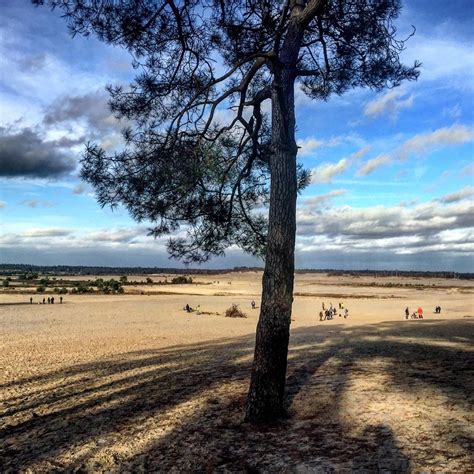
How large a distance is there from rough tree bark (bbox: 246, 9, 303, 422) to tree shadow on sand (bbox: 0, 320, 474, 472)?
1.14ft

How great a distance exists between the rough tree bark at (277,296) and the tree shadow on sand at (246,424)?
0.35m

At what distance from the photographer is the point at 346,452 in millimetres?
4727

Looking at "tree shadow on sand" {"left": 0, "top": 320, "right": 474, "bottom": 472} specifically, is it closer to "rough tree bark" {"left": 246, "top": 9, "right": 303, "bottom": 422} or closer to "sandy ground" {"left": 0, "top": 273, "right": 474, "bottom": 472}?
"sandy ground" {"left": 0, "top": 273, "right": 474, "bottom": 472}

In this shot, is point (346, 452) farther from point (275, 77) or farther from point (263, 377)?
point (275, 77)

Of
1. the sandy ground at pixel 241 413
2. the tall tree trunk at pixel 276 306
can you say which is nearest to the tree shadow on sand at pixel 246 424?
the sandy ground at pixel 241 413

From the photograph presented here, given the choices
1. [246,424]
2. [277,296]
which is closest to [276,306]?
[277,296]

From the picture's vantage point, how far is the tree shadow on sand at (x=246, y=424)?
4.79 metres

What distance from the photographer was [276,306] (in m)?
5.86

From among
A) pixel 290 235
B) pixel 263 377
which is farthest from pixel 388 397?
pixel 290 235

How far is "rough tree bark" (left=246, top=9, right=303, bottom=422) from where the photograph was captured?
19.3ft

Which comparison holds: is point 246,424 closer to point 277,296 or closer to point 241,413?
point 241,413

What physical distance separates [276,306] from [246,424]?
150cm

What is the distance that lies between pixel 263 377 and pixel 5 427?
4.32m

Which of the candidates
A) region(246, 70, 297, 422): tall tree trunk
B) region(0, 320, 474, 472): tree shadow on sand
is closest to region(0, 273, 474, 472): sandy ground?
region(0, 320, 474, 472): tree shadow on sand
